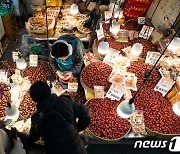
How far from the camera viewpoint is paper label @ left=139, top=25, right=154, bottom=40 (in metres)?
4.67

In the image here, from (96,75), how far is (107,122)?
2.93ft

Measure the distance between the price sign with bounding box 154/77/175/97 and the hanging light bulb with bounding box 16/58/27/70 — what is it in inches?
90.9

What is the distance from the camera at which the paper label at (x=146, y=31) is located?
4.67 m

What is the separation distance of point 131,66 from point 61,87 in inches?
51.8

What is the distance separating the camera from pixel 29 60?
4.24 meters

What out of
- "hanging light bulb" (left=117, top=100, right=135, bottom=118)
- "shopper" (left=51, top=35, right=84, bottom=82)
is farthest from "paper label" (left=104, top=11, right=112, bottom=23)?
"hanging light bulb" (left=117, top=100, right=135, bottom=118)

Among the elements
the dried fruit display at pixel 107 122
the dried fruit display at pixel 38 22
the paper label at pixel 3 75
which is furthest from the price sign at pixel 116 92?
the dried fruit display at pixel 38 22

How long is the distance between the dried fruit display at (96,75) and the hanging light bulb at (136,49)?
1.98 feet

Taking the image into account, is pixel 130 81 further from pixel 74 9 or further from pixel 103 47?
pixel 74 9

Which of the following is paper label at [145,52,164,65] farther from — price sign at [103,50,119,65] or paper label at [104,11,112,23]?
paper label at [104,11,112,23]

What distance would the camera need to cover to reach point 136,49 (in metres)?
4.18

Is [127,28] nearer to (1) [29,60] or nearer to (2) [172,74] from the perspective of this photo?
(2) [172,74]

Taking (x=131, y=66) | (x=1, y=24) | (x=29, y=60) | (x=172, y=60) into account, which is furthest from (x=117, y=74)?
(x=1, y=24)

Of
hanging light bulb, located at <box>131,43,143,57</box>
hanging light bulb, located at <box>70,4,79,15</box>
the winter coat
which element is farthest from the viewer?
hanging light bulb, located at <box>70,4,79,15</box>
